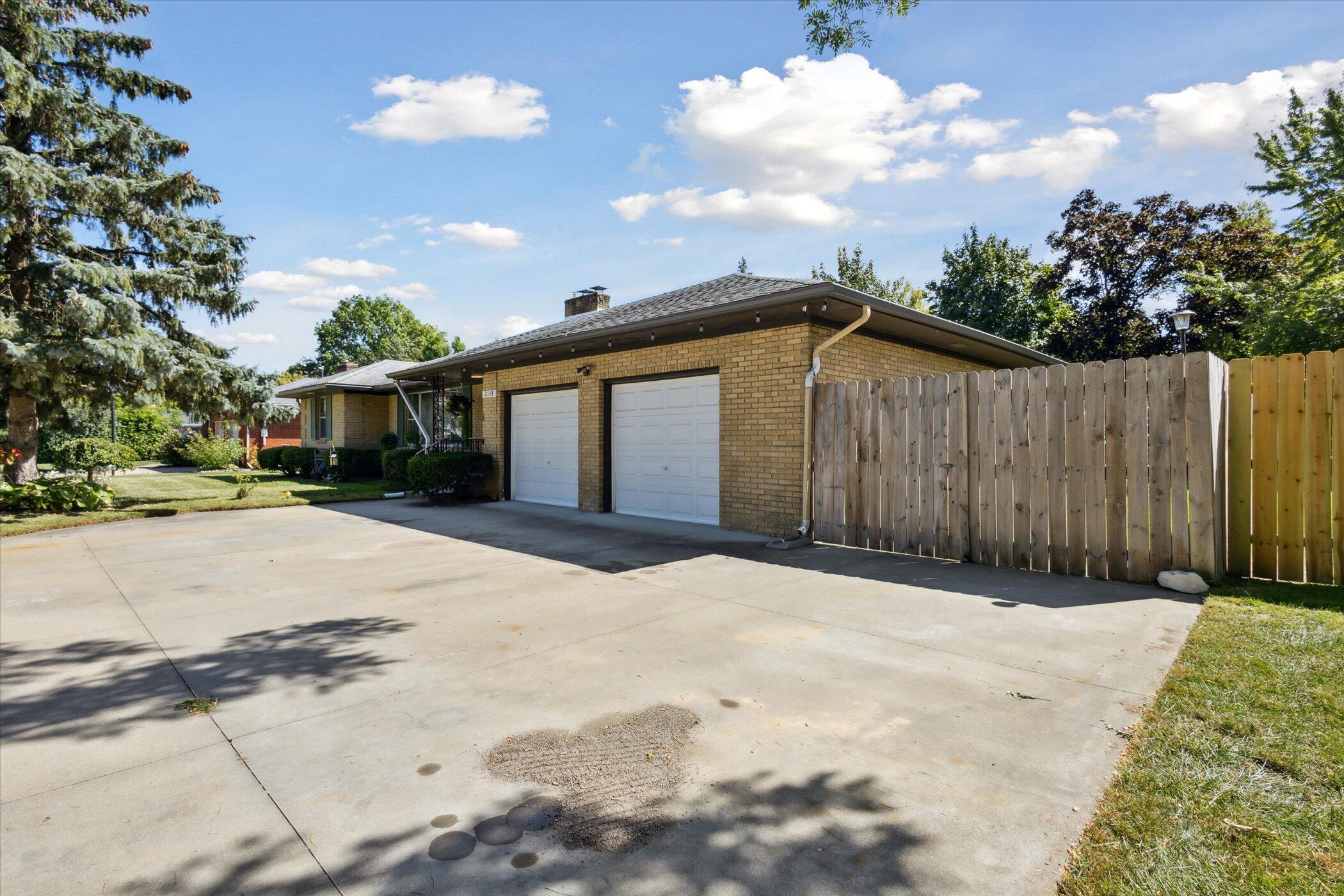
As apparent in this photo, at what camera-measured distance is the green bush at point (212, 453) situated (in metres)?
24.3

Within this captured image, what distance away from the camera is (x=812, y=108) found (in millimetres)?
6695

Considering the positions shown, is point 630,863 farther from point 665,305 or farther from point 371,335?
point 371,335

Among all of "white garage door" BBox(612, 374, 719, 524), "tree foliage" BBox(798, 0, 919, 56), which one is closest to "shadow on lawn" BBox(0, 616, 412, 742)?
"white garage door" BBox(612, 374, 719, 524)

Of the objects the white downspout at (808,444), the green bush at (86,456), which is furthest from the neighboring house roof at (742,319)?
the green bush at (86,456)

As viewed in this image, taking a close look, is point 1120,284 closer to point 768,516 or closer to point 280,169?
point 768,516

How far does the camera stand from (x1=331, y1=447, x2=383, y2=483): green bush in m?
20.7

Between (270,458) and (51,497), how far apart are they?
46.8ft

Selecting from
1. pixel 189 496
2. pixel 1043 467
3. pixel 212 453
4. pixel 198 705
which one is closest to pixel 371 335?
pixel 212 453

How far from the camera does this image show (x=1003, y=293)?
24.9m

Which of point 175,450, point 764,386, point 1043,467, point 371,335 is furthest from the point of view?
point 371,335

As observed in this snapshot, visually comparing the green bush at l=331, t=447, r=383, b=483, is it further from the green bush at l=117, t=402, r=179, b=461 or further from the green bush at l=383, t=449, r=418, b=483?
the green bush at l=117, t=402, r=179, b=461

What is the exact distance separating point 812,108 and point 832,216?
20072mm

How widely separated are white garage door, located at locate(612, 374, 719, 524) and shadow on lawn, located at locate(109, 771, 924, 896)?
7619 mm

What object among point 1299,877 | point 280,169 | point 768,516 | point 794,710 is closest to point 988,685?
point 794,710
